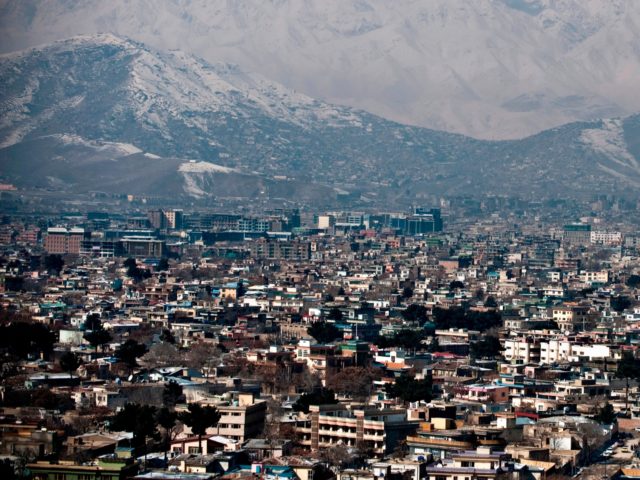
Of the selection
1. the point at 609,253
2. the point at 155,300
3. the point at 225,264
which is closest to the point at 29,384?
the point at 155,300

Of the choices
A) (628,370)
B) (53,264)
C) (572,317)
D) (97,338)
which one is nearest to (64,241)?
(53,264)

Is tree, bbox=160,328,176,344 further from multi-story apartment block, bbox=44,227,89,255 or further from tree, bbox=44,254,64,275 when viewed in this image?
multi-story apartment block, bbox=44,227,89,255

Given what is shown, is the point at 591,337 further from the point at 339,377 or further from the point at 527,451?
the point at 527,451

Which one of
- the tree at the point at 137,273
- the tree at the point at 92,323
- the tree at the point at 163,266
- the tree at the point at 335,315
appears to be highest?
the tree at the point at 163,266

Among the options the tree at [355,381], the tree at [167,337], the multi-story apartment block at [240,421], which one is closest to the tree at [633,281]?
the tree at [167,337]

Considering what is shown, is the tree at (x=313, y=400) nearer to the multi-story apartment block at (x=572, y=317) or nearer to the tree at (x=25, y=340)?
the tree at (x=25, y=340)

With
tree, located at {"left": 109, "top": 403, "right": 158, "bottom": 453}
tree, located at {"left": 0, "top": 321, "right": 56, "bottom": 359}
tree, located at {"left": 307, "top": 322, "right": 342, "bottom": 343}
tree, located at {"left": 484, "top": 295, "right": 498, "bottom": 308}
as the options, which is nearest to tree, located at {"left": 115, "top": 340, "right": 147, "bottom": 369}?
tree, located at {"left": 0, "top": 321, "right": 56, "bottom": 359}
